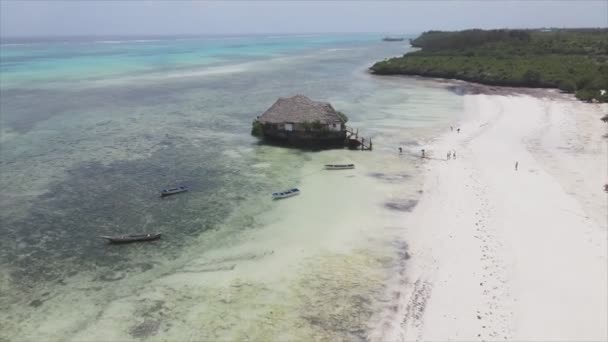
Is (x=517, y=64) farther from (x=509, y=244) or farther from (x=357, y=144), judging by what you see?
(x=509, y=244)

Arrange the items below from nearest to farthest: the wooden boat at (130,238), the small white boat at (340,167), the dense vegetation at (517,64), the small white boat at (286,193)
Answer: the wooden boat at (130,238) → the small white boat at (286,193) → the small white boat at (340,167) → the dense vegetation at (517,64)

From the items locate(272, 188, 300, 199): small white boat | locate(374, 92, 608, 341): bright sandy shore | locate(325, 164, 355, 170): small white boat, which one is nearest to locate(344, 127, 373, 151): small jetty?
locate(325, 164, 355, 170): small white boat

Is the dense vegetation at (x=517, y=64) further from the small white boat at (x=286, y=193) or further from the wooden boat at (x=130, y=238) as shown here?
the wooden boat at (x=130, y=238)

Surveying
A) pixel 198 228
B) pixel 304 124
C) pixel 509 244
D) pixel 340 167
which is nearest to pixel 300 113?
pixel 304 124

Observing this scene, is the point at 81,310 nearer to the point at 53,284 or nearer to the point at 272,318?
the point at 53,284

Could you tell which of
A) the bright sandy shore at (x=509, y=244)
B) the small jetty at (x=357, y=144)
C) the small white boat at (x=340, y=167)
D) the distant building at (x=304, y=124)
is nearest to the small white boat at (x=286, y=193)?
the small white boat at (x=340, y=167)

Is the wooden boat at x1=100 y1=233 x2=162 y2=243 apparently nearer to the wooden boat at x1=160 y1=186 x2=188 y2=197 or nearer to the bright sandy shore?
the wooden boat at x1=160 y1=186 x2=188 y2=197
